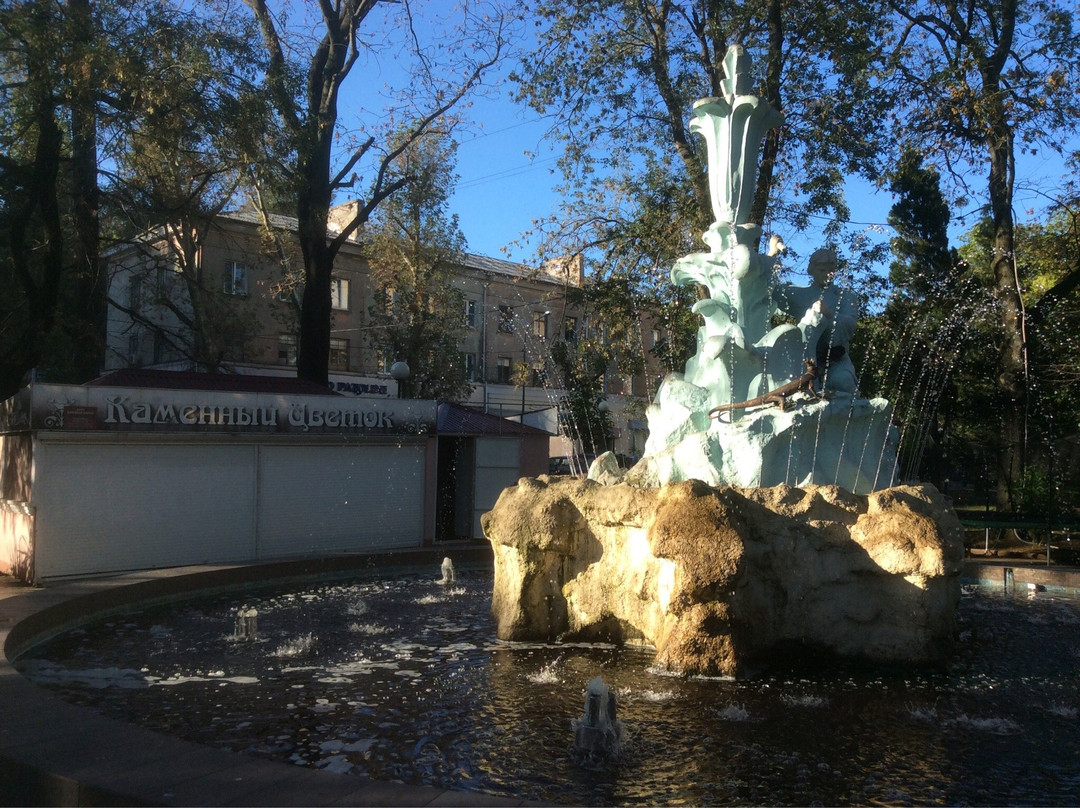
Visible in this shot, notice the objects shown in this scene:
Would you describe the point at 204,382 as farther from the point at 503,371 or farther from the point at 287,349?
the point at 503,371

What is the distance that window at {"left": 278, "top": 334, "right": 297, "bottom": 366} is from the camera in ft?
116

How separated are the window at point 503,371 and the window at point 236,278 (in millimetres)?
12994

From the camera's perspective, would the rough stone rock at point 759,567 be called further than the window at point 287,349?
No

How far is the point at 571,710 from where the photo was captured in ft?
19.6

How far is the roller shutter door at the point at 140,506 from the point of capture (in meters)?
11.6

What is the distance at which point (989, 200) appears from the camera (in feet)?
63.6

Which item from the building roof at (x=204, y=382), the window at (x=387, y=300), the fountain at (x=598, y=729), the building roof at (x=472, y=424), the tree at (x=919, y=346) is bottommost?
the fountain at (x=598, y=729)

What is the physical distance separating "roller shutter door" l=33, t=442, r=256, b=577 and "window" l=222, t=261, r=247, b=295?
2026cm

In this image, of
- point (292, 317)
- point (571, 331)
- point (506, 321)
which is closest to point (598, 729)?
point (571, 331)

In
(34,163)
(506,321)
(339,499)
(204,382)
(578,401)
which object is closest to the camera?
(34,163)

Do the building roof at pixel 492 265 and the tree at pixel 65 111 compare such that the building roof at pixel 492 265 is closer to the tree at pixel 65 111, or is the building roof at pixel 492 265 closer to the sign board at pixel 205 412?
the sign board at pixel 205 412

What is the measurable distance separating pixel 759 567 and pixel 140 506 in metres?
8.88

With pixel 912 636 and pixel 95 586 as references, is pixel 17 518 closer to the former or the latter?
pixel 95 586

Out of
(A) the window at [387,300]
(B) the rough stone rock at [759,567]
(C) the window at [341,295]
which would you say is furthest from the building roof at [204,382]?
(C) the window at [341,295]
